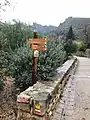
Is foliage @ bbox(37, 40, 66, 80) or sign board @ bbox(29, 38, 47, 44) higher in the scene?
sign board @ bbox(29, 38, 47, 44)

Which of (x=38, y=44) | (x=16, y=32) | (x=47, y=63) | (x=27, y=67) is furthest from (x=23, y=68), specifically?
(x=16, y=32)

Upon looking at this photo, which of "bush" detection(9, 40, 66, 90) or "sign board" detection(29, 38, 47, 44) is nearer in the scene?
"sign board" detection(29, 38, 47, 44)

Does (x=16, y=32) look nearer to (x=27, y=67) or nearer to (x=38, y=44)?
(x=27, y=67)

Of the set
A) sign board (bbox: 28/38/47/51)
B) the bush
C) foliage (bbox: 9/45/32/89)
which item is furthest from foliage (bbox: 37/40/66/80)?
sign board (bbox: 28/38/47/51)

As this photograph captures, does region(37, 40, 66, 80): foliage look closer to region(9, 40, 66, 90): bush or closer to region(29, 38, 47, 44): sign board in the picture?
region(9, 40, 66, 90): bush

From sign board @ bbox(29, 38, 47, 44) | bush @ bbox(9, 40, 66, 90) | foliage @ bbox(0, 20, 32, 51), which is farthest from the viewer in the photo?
foliage @ bbox(0, 20, 32, 51)

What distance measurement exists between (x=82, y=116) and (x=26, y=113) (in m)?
1.47

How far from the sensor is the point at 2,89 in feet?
21.0

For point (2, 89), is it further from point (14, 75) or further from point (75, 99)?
point (75, 99)

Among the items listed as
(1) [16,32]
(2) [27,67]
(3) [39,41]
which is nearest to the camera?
(3) [39,41]

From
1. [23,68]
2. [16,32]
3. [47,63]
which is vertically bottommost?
[23,68]

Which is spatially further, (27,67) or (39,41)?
(27,67)

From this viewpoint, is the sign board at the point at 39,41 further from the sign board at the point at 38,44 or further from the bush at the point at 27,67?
the bush at the point at 27,67

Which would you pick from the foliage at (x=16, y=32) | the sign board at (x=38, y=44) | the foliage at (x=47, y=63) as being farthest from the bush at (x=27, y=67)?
the foliage at (x=16, y=32)
